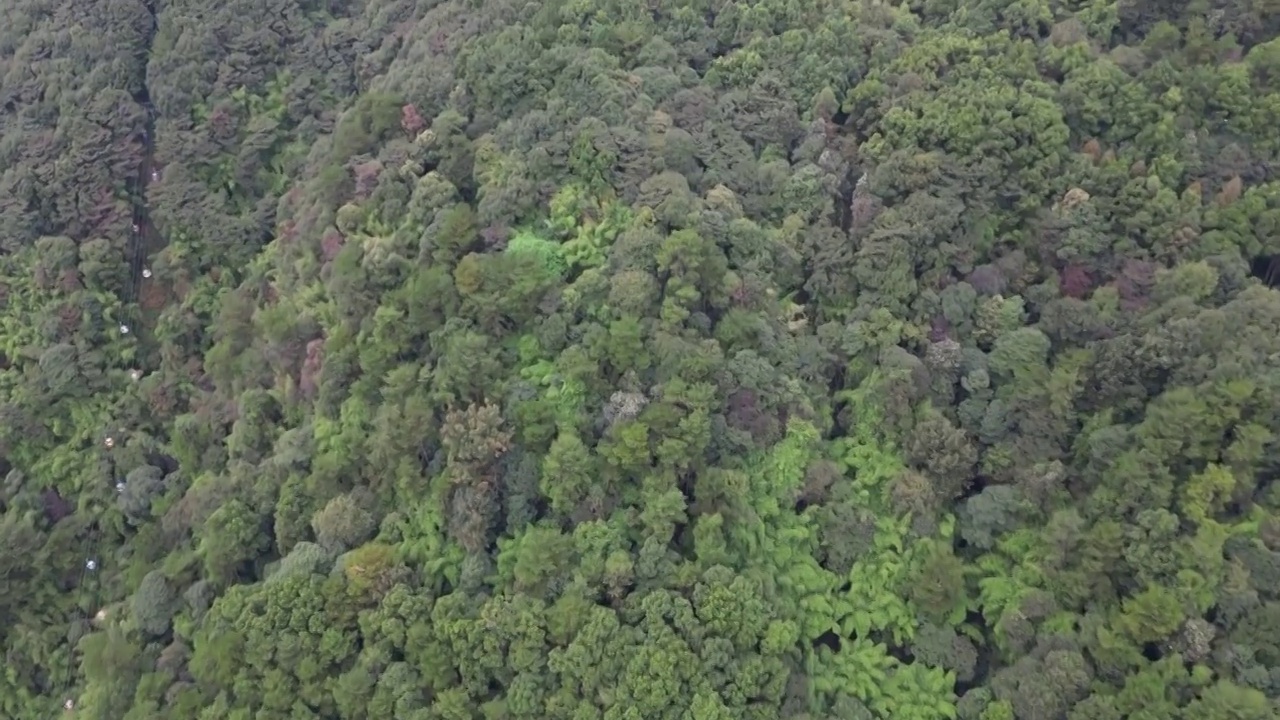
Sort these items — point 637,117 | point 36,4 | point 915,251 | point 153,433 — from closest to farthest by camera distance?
1. point 915,251
2. point 637,117
3. point 153,433
4. point 36,4

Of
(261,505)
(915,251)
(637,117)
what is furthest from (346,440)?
(915,251)

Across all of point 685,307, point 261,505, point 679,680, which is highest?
point 685,307

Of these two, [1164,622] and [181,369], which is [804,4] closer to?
[1164,622]

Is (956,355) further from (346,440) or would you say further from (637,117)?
(346,440)

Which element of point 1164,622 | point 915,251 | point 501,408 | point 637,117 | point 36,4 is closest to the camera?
point 1164,622

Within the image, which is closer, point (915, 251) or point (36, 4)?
point (915, 251)

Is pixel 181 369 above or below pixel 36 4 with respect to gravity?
below
